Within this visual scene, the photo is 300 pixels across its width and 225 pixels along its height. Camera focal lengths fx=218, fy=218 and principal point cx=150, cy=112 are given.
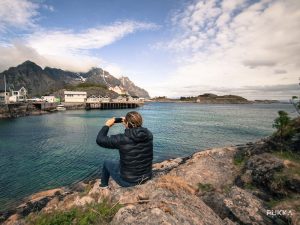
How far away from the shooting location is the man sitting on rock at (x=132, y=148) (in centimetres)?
547

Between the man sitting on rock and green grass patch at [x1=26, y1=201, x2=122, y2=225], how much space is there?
102 cm

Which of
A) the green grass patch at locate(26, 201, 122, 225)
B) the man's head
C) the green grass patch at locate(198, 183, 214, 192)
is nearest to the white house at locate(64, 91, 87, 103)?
the green grass patch at locate(198, 183, 214, 192)

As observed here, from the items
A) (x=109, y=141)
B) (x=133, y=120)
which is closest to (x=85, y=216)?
(x=109, y=141)

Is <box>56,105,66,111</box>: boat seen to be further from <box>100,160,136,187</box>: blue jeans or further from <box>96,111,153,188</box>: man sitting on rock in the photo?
<box>96,111,153,188</box>: man sitting on rock

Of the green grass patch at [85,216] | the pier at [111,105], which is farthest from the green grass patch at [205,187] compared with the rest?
the pier at [111,105]

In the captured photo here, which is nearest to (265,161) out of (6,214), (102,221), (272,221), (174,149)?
(272,221)

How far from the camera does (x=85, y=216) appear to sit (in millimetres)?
4680

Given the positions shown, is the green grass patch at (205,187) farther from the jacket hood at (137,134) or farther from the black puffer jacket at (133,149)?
the jacket hood at (137,134)

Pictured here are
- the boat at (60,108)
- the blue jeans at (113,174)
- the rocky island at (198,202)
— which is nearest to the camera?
the rocky island at (198,202)

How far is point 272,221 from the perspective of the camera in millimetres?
5344

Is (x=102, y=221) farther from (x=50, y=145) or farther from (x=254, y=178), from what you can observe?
(x=50, y=145)

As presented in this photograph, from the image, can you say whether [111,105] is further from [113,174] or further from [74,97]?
[113,174]

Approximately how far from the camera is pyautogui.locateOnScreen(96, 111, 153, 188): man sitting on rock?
17.9 feet

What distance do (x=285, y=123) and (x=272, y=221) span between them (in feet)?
30.4
